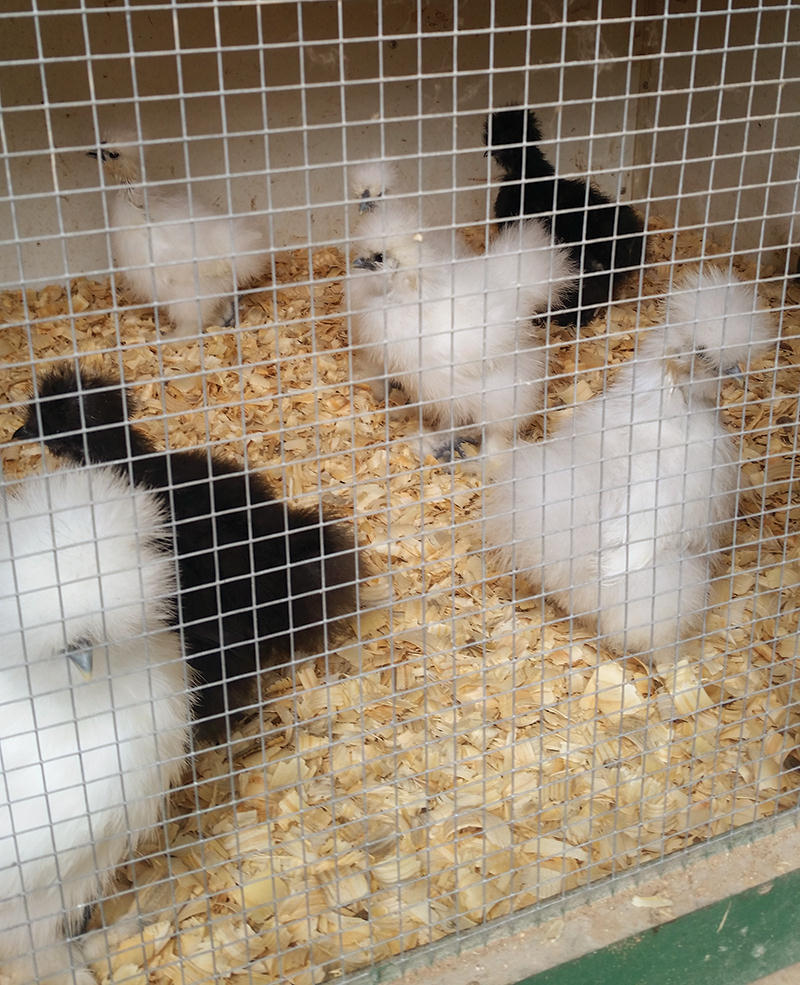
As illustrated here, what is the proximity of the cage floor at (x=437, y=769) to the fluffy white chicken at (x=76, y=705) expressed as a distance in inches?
4.1

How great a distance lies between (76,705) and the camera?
5.09 ft

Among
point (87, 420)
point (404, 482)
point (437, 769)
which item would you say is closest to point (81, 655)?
point (437, 769)

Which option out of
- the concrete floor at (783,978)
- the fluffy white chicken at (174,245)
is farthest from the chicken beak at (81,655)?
the fluffy white chicken at (174,245)

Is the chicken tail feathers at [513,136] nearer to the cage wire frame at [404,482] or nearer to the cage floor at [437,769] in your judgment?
the cage wire frame at [404,482]

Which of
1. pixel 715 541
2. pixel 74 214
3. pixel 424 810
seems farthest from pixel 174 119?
pixel 424 810

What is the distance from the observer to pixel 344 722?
6.89ft

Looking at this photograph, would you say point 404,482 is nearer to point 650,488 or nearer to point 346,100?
point 650,488

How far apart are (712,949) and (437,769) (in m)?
0.55

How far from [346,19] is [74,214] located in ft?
3.99

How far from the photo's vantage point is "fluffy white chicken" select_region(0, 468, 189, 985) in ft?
4.60

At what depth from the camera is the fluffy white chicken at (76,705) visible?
1.40 metres

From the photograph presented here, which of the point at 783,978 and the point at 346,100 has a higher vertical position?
the point at 346,100

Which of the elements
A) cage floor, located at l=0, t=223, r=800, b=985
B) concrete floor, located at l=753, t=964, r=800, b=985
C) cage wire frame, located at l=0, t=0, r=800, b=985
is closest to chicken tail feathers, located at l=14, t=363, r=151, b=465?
cage wire frame, located at l=0, t=0, r=800, b=985

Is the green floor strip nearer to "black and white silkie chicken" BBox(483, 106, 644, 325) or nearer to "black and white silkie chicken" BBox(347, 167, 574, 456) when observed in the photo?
"black and white silkie chicken" BBox(347, 167, 574, 456)
